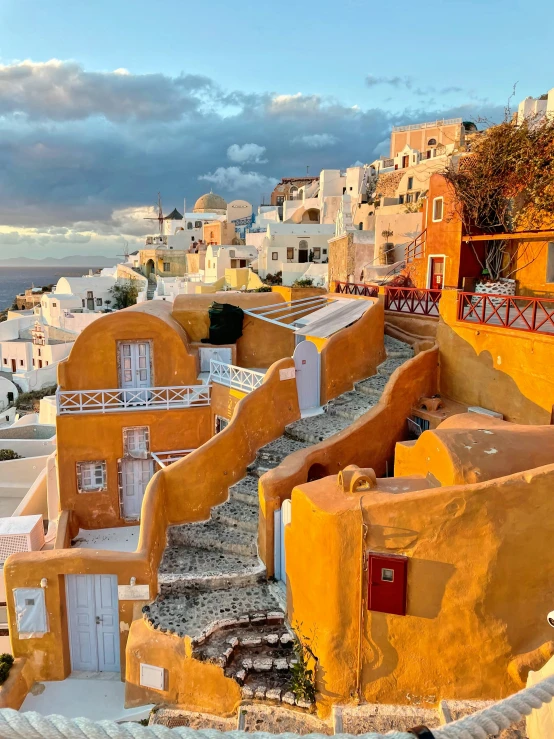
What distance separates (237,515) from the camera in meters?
11.4

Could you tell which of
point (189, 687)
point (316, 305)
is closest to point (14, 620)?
point (189, 687)

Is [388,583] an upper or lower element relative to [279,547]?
upper

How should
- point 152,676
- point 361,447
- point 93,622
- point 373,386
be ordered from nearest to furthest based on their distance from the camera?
point 152,676
point 93,622
point 361,447
point 373,386

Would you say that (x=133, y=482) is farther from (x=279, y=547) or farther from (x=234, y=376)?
(x=279, y=547)

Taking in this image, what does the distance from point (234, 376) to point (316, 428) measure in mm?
3359

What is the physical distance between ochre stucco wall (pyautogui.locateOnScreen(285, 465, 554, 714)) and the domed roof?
89977mm

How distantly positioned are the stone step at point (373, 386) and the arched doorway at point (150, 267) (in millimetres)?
62994

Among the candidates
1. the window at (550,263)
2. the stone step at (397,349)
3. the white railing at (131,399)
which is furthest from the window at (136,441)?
the window at (550,263)

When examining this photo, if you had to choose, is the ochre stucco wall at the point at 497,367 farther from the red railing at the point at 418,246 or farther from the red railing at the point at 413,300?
the red railing at the point at 418,246

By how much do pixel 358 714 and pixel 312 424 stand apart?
714 cm

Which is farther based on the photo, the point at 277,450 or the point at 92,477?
the point at 92,477

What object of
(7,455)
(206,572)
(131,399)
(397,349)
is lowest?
(7,455)

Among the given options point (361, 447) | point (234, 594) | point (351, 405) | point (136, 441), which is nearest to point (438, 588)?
point (234, 594)

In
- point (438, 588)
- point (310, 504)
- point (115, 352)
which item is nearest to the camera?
point (438, 588)
